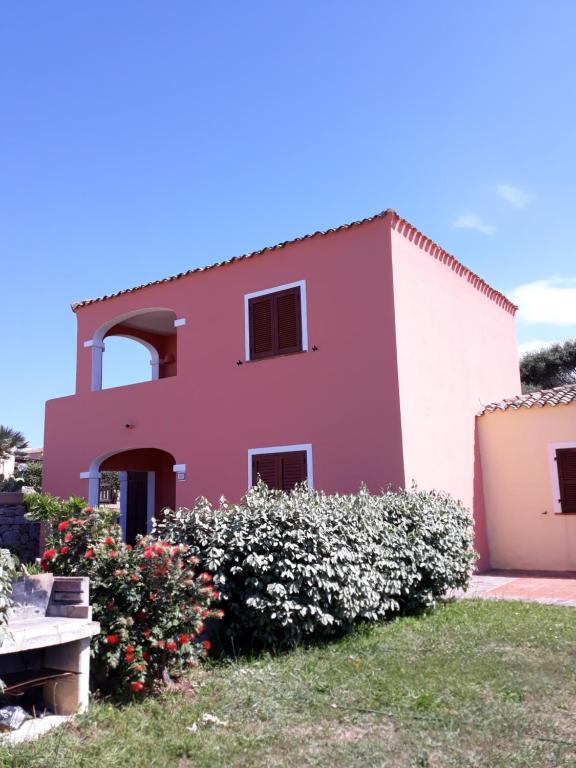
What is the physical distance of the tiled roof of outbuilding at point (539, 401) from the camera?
36.9 ft

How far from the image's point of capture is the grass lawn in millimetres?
3801

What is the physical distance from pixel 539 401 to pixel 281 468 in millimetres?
4854

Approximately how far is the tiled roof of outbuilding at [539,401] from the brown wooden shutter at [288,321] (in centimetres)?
405

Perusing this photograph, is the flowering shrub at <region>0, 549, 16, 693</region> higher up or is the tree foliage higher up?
the tree foliage

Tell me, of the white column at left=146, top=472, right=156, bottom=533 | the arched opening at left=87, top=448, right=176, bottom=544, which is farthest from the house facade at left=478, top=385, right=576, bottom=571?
the white column at left=146, top=472, right=156, bottom=533

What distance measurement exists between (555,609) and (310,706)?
440 centimetres

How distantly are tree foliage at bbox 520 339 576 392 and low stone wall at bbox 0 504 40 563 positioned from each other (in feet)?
68.7

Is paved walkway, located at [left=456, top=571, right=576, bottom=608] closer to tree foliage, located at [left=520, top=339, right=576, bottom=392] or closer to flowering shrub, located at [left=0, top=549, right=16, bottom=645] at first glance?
flowering shrub, located at [left=0, top=549, right=16, bottom=645]

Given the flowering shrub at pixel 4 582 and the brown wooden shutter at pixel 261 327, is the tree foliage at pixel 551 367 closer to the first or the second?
the brown wooden shutter at pixel 261 327

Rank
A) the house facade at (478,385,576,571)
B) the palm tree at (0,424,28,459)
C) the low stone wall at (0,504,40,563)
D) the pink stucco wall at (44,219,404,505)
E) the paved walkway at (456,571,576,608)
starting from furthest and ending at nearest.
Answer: the palm tree at (0,424,28,459) < the low stone wall at (0,504,40,563) < the house facade at (478,385,576,571) < the pink stucco wall at (44,219,404,505) < the paved walkway at (456,571,576,608)

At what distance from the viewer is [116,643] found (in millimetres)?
4695

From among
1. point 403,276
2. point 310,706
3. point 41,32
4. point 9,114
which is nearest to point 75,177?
point 9,114

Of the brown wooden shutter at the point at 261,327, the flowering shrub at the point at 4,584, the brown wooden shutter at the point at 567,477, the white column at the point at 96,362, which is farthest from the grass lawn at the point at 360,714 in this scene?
the white column at the point at 96,362

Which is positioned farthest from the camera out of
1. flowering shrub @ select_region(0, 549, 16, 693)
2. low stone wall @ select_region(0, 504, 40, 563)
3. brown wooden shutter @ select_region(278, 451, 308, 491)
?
low stone wall @ select_region(0, 504, 40, 563)
